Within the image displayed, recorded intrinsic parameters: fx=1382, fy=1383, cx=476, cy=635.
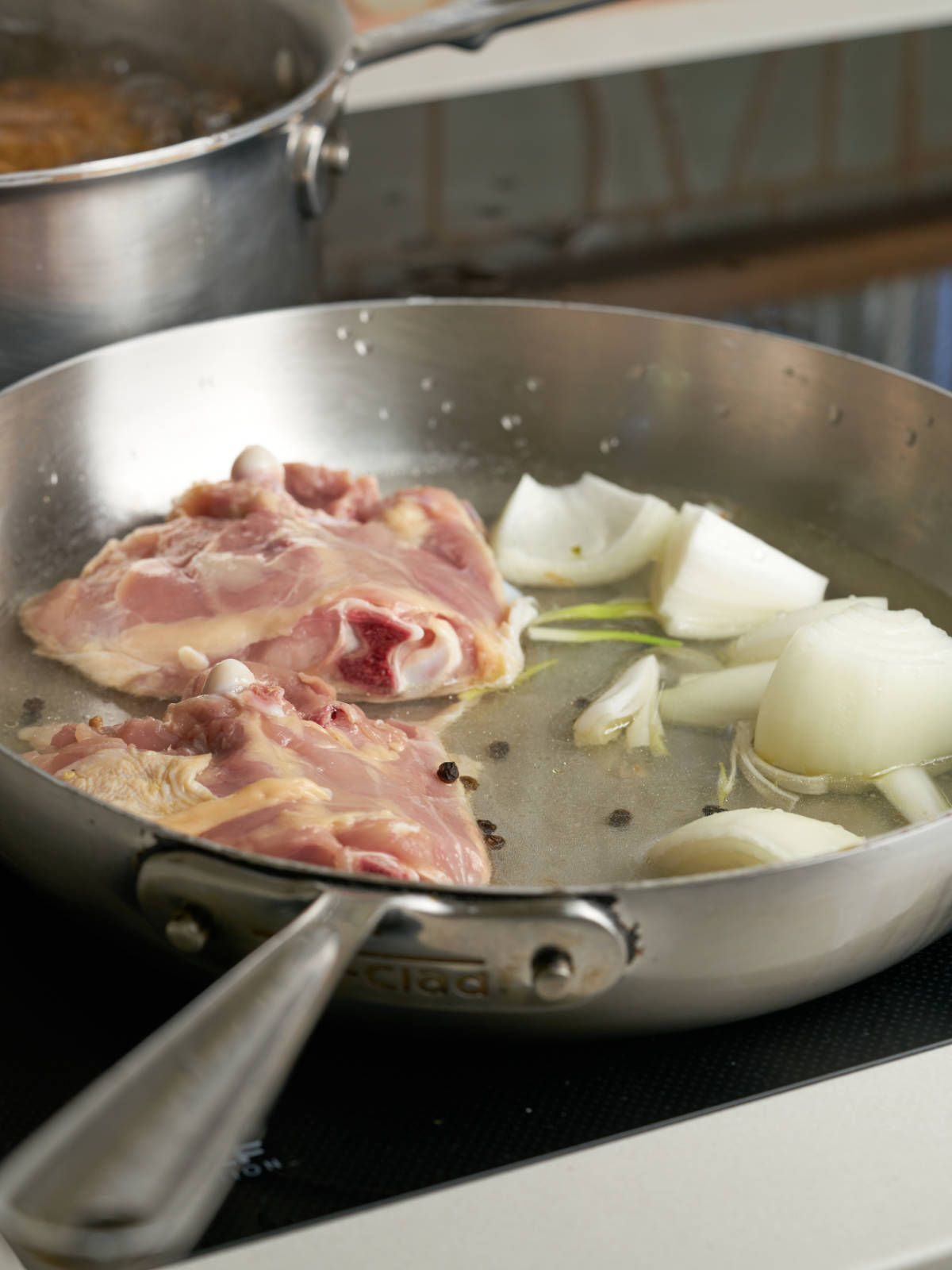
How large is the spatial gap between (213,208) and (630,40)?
1.22 m

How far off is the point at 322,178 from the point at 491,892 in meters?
0.93

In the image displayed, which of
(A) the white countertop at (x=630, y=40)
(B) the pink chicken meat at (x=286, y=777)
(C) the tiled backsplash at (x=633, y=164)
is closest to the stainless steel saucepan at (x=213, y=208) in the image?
(C) the tiled backsplash at (x=633, y=164)

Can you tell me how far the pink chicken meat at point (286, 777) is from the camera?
2.78 ft

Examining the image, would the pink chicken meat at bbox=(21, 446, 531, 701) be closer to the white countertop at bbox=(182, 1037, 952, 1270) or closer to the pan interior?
the pan interior

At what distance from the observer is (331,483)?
4.27ft

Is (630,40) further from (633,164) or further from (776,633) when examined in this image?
(776,633)

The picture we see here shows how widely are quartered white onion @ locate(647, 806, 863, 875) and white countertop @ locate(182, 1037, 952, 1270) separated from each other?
0.15 metres

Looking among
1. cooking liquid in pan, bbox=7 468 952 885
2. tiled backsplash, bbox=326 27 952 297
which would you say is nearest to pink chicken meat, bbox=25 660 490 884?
cooking liquid in pan, bbox=7 468 952 885

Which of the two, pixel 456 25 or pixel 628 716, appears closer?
pixel 628 716

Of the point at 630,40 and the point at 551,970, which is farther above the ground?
the point at 630,40

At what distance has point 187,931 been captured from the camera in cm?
72

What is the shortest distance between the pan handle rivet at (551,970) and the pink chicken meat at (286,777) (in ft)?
0.50

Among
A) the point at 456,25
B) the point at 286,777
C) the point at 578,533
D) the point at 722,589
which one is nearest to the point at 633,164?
the point at 456,25

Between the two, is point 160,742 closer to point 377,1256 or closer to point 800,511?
point 377,1256
